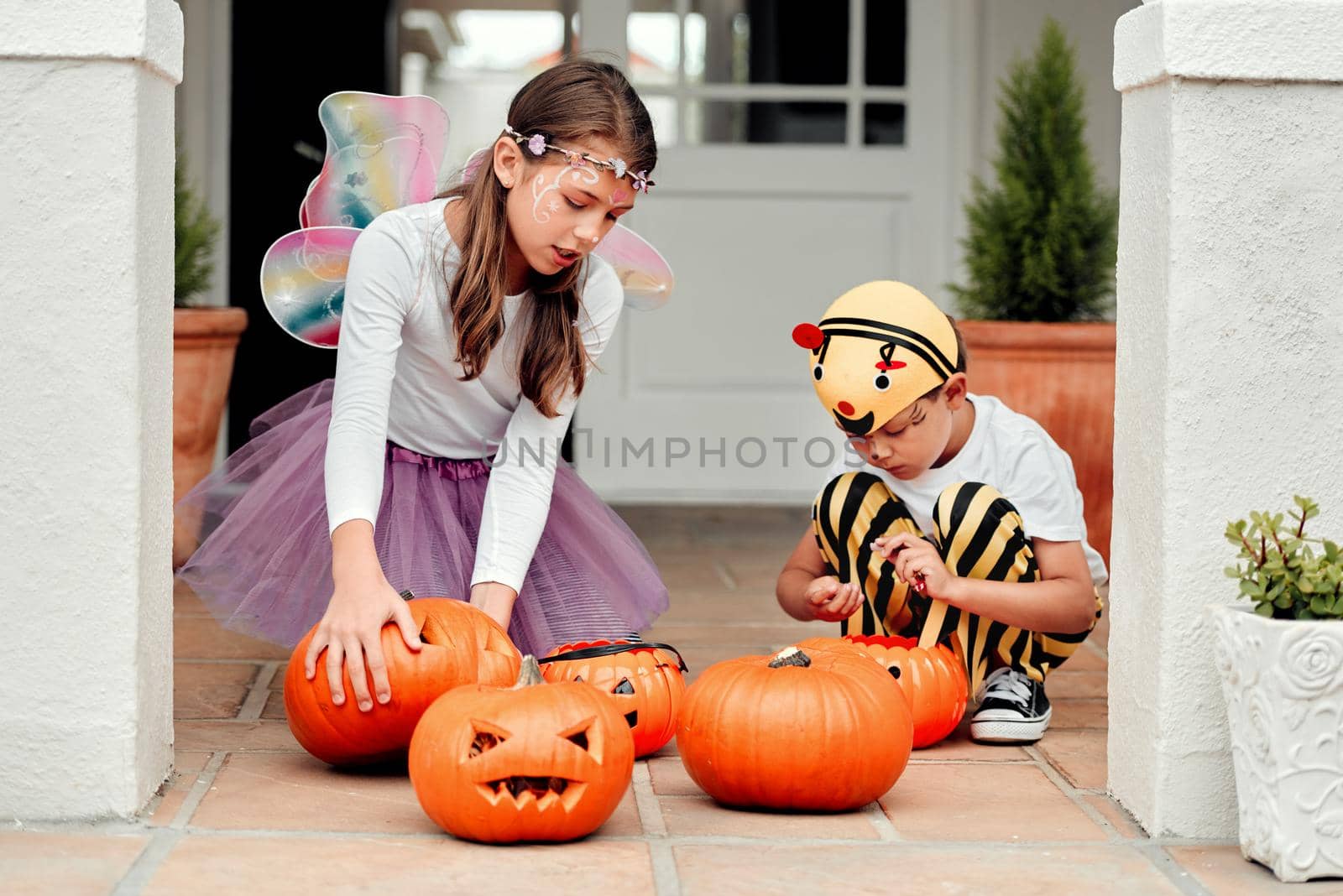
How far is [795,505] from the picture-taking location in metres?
5.58

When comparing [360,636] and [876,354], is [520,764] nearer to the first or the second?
[360,636]

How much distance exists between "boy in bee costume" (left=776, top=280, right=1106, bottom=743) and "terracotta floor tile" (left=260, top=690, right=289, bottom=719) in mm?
963

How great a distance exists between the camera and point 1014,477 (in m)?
2.77

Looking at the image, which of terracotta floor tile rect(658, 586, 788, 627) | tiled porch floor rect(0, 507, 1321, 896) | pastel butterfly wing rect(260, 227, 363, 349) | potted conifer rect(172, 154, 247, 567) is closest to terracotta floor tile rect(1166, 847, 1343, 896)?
tiled porch floor rect(0, 507, 1321, 896)

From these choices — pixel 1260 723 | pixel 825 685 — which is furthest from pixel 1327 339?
pixel 825 685

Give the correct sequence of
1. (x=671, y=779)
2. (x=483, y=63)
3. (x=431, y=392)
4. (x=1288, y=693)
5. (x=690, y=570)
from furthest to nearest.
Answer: (x=483, y=63) → (x=690, y=570) → (x=431, y=392) → (x=671, y=779) → (x=1288, y=693)

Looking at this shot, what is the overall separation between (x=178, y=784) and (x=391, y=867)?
0.53m

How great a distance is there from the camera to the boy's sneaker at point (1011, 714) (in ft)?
8.73

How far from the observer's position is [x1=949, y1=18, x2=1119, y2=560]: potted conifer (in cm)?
412

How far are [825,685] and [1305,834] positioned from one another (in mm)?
659

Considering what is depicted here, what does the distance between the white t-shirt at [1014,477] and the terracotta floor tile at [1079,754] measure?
32 cm

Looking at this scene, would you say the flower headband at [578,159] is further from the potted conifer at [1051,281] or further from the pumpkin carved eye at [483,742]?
the potted conifer at [1051,281]

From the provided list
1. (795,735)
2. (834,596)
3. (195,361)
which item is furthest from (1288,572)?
(195,361)

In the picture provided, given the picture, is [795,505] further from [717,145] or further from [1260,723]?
[1260,723]
